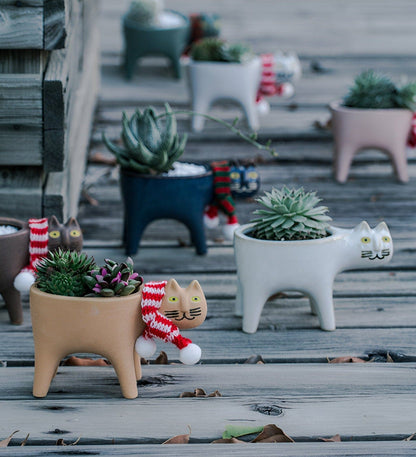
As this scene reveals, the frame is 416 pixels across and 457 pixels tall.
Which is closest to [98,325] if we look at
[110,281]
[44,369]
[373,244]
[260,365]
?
[110,281]

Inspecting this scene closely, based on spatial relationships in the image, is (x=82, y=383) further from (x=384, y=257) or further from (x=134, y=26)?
(x=134, y=26)

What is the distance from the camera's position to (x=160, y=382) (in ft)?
7.81

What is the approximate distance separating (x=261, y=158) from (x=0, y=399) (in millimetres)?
2979

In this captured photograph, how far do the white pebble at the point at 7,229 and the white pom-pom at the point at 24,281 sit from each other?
0.19 metres

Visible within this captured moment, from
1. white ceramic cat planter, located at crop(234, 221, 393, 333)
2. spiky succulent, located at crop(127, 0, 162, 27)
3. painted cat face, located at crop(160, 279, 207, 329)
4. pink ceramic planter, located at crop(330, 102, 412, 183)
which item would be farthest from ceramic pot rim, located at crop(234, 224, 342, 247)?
spiky succulent, located at crop(127, 0, 162, 27)

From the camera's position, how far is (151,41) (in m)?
6.35

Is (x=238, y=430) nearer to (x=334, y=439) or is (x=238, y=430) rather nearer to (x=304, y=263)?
(x=334, y=439)

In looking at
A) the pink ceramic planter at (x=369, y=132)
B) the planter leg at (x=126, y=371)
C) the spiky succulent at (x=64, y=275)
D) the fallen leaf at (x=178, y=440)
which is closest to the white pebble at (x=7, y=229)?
the spiky succulent at (x=64, y=275)

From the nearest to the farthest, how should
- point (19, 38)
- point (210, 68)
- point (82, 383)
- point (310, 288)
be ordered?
point (82, 383) < point (310, 288) < point (19, 38) < point (210, 68)

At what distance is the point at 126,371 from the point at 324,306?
2.67ft

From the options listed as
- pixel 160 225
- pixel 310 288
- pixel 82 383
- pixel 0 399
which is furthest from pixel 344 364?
pixel 160 225

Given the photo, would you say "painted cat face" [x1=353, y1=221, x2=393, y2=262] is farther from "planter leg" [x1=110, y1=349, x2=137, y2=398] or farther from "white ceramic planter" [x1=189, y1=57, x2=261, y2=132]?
"white ceramic planter" [x1=189, y1=57, x2=261, y2=132]

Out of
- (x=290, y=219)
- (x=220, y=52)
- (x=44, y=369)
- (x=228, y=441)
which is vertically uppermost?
(x=220, y=52)

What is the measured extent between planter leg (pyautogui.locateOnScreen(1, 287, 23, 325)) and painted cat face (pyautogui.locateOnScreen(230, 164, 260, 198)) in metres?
1.07
